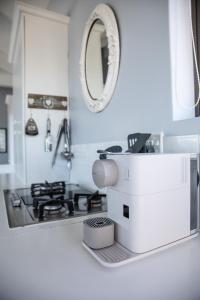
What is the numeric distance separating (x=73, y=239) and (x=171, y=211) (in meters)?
0.29

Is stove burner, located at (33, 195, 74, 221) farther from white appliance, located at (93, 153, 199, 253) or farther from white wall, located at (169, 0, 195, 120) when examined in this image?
white wall, located at (169, 0, 195, 120)

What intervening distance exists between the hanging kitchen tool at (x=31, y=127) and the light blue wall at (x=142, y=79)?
1.99 ft

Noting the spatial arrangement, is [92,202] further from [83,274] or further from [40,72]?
[40,72]

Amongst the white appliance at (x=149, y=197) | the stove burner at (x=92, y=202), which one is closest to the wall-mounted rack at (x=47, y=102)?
the stove burner at (x=92, y=202)

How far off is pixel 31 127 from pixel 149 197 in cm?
132

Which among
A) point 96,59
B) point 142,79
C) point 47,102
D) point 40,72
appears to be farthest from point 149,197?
point 40,72

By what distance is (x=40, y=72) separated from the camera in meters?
1.64

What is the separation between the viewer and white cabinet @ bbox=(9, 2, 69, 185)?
1.59 m

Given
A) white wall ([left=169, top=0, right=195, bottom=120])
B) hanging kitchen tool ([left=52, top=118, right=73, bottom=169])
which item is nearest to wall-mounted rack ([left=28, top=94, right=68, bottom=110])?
hanging kitchen tool ([left=52, top=118, right=73, bottom=169])

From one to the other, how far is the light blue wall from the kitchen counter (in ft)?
1.37

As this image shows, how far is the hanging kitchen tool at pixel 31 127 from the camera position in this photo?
1.58m

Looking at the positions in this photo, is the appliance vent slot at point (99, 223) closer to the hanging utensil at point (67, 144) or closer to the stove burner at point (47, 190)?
the stove burner at point (47, 190)

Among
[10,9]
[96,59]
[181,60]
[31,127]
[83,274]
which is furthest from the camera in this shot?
[10,9]

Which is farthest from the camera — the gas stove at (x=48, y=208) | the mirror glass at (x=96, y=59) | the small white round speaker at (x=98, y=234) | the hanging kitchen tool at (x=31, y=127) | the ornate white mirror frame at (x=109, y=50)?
the hanging kitchen tool at (x=31, y=127)
